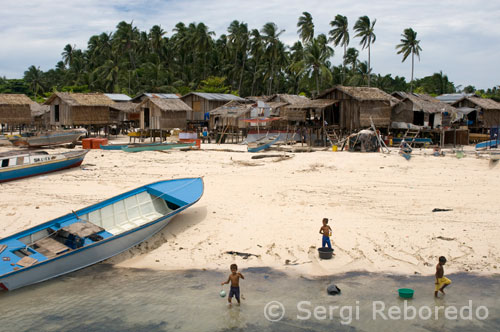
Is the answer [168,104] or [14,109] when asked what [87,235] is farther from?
[14,109]

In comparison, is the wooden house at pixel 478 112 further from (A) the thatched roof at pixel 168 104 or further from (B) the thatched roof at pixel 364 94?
(A) the thatched roof at pixel 168 104

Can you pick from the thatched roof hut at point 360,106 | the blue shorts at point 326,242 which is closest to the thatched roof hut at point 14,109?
the thatched roof hut at point 360,106

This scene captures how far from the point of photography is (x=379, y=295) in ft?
32.9

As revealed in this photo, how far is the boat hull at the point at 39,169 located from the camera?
20.1m

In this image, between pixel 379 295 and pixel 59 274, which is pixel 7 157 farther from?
pixel 379 295

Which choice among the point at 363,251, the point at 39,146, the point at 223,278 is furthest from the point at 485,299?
the point at 39,146

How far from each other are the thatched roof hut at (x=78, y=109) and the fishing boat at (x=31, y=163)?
1613 cm

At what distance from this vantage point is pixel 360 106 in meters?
33.1

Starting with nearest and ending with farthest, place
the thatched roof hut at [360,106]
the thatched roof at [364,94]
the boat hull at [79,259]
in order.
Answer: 1. the boat hull at [79,259]
2. the thatched roof at [364,94]
3. the thatched roof hut at [360,106]

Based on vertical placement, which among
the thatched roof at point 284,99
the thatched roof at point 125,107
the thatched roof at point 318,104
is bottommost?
the thatched roof at point 318,104

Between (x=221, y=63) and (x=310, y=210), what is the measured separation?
5252 cm

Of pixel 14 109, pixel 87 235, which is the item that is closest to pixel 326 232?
pixel 87 235

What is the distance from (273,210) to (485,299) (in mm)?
7004

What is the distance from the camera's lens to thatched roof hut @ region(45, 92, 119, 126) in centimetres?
3847
